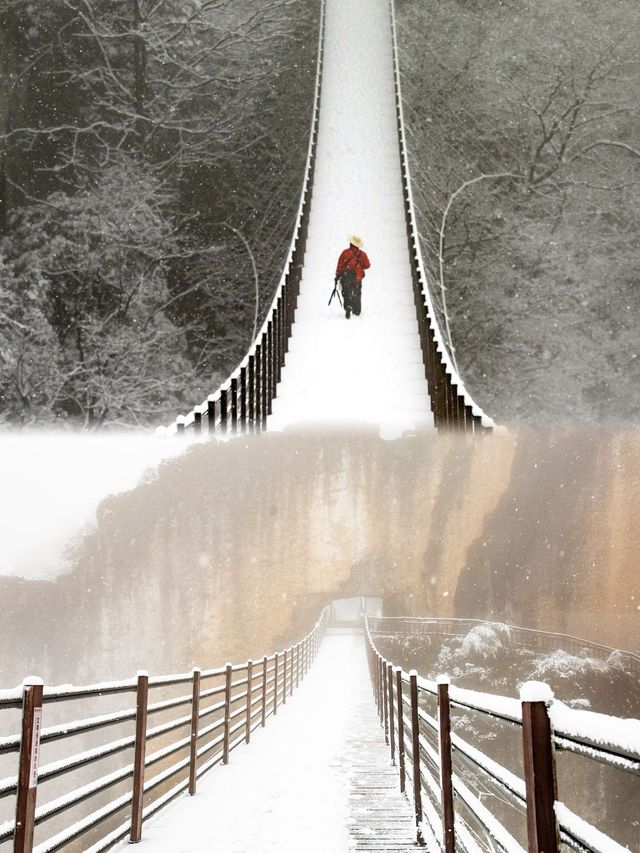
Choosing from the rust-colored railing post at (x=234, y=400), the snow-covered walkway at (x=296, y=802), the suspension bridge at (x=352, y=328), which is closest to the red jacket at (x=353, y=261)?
the suspension bridge at (x=352, y=328)

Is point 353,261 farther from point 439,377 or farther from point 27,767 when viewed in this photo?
point 27,767

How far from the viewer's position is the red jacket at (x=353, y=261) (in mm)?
9312

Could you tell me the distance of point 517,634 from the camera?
27594mm

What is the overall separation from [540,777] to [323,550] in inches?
910

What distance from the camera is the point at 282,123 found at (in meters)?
20.7

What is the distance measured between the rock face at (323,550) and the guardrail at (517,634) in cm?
56

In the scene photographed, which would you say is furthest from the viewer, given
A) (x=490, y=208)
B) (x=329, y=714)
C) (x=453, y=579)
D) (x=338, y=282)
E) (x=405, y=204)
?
(x=453, y=579)

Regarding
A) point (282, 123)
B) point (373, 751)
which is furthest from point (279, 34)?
point (373, 751)

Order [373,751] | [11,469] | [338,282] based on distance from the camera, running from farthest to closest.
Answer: [11,469] → [338,282] → [373,751]

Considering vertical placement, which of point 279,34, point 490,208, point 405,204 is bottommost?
point 405,204

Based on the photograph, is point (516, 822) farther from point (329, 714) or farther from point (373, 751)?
point (373, 751)

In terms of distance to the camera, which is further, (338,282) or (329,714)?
(338,282)

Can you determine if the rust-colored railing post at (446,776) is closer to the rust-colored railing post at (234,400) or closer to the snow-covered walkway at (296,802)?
the snow-covered walkway at (296,802)

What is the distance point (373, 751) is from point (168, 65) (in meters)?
19.5
